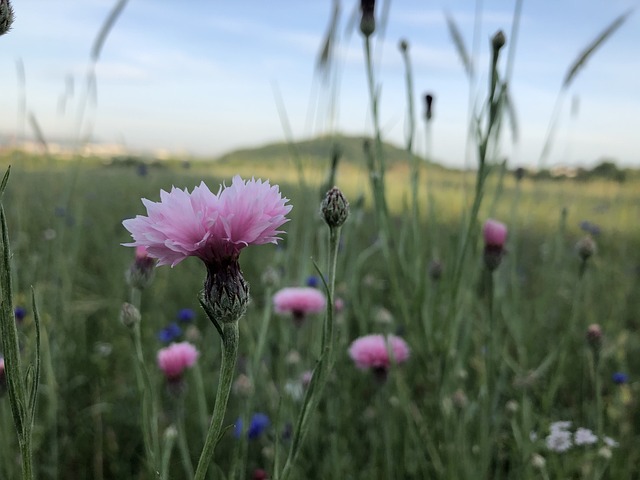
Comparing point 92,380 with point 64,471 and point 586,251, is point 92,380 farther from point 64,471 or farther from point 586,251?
point 586,251

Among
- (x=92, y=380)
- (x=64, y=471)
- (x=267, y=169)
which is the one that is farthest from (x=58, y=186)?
(x=64, y=471)

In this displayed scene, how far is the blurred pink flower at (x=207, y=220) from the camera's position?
45 cm

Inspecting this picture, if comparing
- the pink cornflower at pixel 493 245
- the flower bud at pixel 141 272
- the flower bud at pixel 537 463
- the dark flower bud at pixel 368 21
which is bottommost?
the flower bud at pixel 537 463

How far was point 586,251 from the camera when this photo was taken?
46.5 inches

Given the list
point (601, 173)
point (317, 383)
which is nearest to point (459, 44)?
point (317, 383)

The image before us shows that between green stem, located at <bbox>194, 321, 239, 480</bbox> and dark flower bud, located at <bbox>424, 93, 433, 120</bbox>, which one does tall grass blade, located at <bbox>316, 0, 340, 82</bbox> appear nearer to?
dark flower bud, located at <bbox>424, 93, 433, 120</bbox>

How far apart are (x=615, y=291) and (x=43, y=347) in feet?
7.45

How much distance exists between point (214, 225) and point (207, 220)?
0.5 inches

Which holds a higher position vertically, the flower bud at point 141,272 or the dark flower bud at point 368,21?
the dark flower bud at point 368,21

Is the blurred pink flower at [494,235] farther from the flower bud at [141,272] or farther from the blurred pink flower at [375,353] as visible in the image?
the flower bud at [141,272]

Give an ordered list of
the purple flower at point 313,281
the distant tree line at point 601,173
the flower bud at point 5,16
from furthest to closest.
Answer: the distant tree line at point 601,173 < the purple flower at point 313,281 < the flower bud at point 5,16

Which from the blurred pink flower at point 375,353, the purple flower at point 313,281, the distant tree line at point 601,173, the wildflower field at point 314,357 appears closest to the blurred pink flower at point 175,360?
the wildflower field at point 314,357

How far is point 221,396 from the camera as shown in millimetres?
432

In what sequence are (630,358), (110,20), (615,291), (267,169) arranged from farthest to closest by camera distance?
(267,169), (615,291), (630,358), (110,20)
